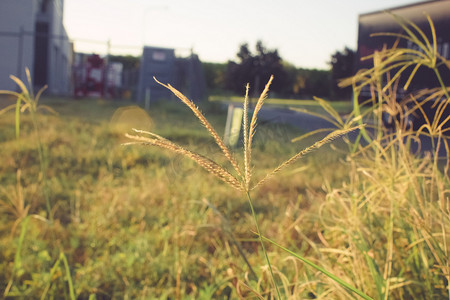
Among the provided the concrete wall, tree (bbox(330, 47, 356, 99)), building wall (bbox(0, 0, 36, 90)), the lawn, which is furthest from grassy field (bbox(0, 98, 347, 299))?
tree (bbox(330, 47, 356, 99))

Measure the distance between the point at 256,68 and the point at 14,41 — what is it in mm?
7888

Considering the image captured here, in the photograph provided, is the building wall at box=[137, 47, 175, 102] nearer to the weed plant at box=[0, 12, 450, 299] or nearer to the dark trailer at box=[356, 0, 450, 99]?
the dark trailer at box=[356, 0, 450, 99]

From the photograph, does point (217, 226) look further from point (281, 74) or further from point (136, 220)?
point (281, 74)

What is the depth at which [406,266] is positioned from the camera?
1.14 metres

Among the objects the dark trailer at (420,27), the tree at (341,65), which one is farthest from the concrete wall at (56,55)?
the tree at (341,65)

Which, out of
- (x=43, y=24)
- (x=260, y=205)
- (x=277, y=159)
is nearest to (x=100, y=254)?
(x=260, y=205)

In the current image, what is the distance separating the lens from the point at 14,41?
13656mm

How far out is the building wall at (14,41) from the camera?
1356cm

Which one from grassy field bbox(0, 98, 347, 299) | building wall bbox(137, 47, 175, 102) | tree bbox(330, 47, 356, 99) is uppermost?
tree bbox(330, 47, 356, 99)

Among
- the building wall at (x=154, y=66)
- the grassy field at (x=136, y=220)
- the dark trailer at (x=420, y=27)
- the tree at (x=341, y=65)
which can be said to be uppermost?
the tree at (x=341, y=65)

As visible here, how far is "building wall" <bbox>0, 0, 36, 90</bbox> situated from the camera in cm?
1356

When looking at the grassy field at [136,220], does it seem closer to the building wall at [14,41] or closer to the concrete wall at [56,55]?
the concrete wall at [56,55]

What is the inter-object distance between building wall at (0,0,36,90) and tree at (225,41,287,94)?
7.13 metres

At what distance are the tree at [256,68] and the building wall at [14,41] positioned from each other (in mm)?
7131
